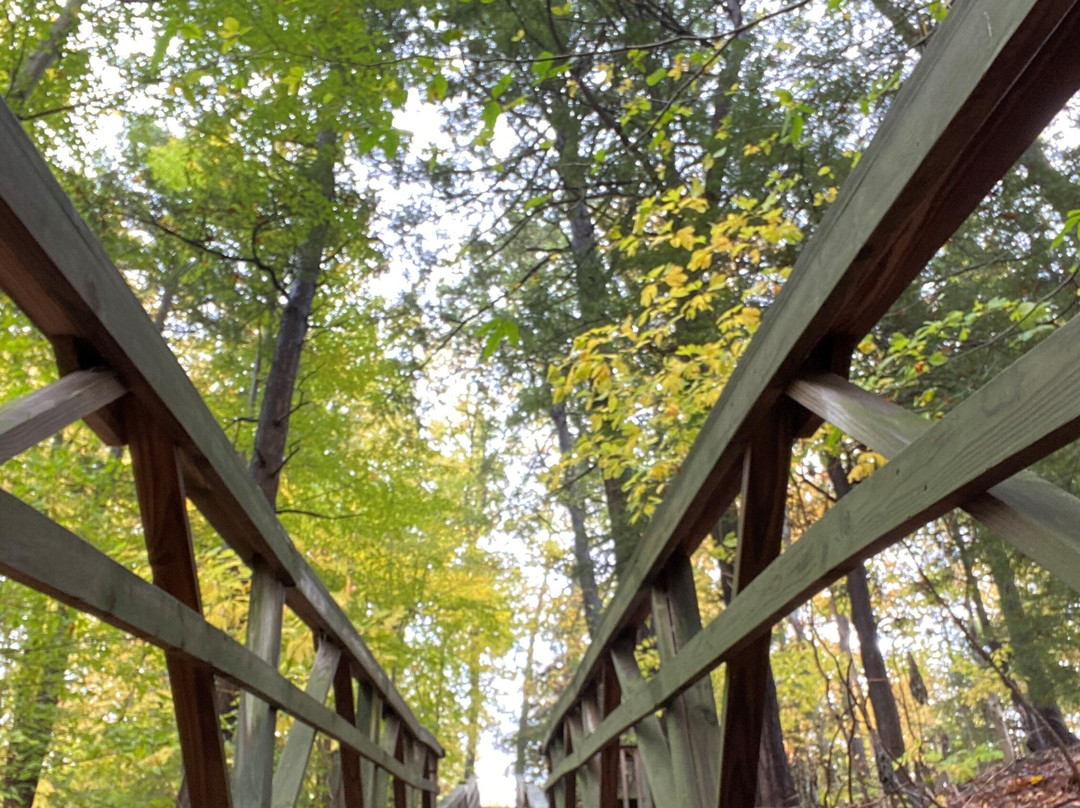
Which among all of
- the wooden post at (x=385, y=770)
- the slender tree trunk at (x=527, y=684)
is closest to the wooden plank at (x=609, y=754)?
the wooden post at (x=385, y=770)

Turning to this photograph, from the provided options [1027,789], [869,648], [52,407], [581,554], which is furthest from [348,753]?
[581,554]

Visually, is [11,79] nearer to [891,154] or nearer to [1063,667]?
[891,154]

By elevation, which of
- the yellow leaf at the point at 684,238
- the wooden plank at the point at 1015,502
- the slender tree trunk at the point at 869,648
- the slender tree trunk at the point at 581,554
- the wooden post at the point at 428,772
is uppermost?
the slender tree trunk at the point at 581,554

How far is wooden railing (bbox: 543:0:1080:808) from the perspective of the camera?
0.91 m

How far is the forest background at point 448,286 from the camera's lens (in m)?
5.02

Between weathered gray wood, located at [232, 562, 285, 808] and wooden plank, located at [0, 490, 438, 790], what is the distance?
0.56 feet

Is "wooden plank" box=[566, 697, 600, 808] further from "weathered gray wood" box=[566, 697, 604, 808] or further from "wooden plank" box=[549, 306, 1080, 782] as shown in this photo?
"wooden plank" box=[549, 306, 1080, 782]

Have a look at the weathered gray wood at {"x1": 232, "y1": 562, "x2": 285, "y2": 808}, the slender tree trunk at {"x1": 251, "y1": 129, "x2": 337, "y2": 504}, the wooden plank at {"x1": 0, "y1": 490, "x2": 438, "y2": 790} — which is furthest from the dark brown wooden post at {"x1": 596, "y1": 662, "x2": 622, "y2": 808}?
the slender tree trunk at {"x1": 251, "y1": 129, "x2": 337, "y2": 504}

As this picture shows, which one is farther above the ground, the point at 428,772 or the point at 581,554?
the point at 581,554

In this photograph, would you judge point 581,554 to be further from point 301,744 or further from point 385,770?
point 301,744

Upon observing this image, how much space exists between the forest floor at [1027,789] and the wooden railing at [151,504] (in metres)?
2.80

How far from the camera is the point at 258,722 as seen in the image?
221 cm

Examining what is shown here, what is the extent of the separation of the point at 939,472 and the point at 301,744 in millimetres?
2388

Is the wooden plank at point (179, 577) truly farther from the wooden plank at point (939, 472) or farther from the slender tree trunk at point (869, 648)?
the slender tree trunk at point (869, 648)
